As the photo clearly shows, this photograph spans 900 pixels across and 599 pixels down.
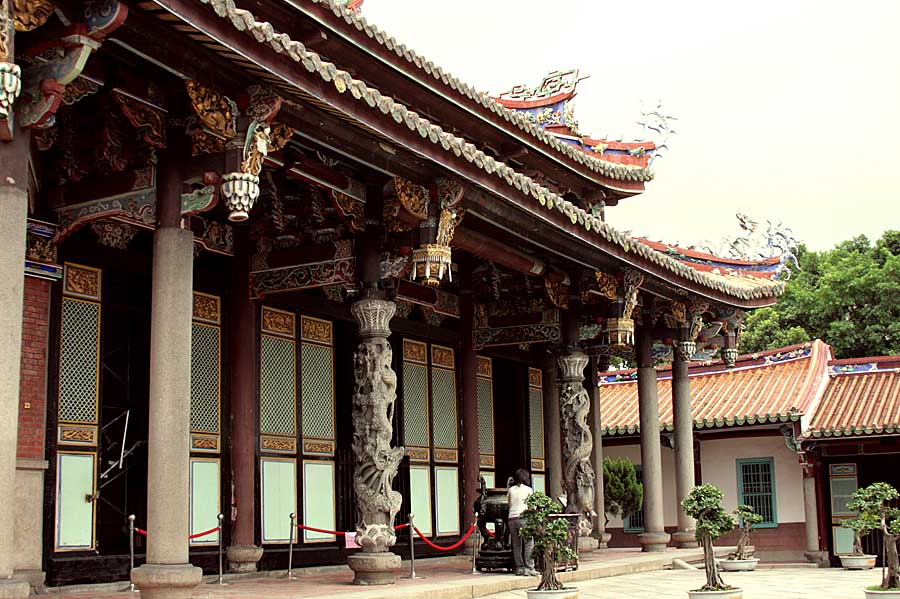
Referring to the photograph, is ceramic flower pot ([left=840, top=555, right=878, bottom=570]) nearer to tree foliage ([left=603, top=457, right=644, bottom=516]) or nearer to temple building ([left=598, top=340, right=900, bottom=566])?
temple building ([left=598, top=340, right=900, bottom=566])

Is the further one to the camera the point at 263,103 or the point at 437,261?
the point at 437,261

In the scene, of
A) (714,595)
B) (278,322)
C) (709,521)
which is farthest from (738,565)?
(278,322)

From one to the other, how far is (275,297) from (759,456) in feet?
51.3

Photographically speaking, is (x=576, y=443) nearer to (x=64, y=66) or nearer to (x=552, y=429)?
(x=552, y=429)

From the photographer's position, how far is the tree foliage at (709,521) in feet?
35.0

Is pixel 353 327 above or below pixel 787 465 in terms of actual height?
above

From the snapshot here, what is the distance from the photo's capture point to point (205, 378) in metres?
11.6

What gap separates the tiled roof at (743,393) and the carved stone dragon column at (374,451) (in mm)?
14305

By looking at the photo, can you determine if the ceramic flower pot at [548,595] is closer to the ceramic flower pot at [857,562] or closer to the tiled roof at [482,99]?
the tiled roof at [482,99]

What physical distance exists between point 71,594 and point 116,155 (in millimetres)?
3825

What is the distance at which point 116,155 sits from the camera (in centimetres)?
891

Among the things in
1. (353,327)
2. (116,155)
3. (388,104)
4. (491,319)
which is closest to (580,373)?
(491,319)

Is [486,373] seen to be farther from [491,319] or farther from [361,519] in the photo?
[361,519]

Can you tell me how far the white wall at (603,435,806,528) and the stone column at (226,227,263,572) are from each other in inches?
585
